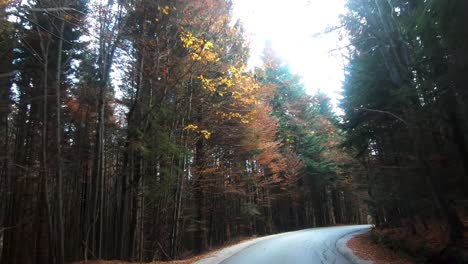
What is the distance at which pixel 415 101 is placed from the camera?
947 centimetres

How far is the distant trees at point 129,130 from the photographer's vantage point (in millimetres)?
11680

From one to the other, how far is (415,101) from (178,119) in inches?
364

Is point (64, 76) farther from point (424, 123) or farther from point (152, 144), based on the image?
point (424, 123)

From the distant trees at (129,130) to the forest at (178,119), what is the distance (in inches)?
3.6

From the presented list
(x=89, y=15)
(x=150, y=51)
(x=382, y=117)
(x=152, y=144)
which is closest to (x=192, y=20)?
(x=150, y=51)

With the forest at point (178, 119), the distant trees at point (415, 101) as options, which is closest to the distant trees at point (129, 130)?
the forest at point (178, 119)

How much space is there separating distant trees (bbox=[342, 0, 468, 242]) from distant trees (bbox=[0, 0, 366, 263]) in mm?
4672

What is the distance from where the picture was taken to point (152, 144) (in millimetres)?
12781

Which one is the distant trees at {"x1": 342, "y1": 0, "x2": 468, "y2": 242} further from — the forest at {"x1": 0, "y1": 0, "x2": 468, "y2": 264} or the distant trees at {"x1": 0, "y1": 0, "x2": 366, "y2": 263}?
the distant trees at {"x1": 0, "y1": 0, "x2": 366, "y2": 263}

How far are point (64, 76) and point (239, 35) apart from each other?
28.7ft

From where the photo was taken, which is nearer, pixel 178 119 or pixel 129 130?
pixel 129 130

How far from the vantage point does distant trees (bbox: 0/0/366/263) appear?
11680 millimetres

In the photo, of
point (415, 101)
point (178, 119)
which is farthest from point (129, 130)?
point (415, 101)

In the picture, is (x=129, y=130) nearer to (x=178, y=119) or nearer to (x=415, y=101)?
(x=178, y=119)
